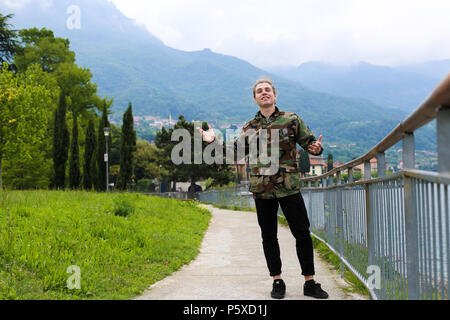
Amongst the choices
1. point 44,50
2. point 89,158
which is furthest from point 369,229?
point 44,50

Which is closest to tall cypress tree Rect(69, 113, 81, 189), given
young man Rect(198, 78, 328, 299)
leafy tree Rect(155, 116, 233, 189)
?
leafy tree Rect(155, 116, 233, 189)

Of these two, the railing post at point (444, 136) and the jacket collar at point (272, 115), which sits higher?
the jacket collar at point (272, 115)

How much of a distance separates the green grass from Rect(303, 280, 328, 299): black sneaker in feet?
5.22

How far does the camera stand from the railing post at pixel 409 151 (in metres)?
2.15

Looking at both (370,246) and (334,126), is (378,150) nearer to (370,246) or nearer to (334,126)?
(370,246)

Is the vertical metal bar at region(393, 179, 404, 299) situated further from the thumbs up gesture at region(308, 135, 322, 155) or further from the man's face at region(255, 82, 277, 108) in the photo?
the man's face at region(255, 82, 277, 108)

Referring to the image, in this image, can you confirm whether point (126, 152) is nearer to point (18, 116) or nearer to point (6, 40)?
point (6, 40)

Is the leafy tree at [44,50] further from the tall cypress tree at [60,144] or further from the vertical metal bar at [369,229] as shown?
the vertical metal bar at [369,229]

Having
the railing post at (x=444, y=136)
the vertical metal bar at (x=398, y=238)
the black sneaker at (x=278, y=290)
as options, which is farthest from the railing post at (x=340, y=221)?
the railing post at (x=444, y=136)

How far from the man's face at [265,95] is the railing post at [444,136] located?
7.26 feet

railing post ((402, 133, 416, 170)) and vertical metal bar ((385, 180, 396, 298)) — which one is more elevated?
railing post ((402, 133, 416, 170))

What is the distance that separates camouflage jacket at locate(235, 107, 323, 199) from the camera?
11.6 ft

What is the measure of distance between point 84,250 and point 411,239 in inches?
162
